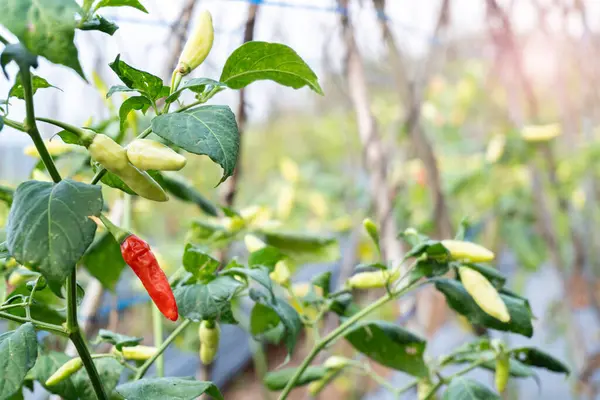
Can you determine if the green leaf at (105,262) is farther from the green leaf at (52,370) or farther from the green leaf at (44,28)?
the green leaf at (44,28)

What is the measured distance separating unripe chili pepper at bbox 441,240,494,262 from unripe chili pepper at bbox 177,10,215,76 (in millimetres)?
267

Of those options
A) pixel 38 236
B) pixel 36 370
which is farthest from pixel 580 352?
pixel 38 236

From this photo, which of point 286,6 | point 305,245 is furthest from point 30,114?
point 286,6

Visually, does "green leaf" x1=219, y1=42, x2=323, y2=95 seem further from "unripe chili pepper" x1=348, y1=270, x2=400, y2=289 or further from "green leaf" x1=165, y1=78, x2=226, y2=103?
"unripe chili pepper" x1=348, y1=270, x2=400, y2=289

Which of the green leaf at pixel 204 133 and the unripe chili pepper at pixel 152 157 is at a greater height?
the green leaf at pixel 204 133

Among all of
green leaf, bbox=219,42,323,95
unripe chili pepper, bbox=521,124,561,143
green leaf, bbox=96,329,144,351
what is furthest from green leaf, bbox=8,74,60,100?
unripe chili pepper, bbox=521,124,561,143

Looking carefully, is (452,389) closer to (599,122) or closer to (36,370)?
(36,370)

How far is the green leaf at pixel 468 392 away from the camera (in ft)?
2.06

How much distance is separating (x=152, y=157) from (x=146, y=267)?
0.28 feet

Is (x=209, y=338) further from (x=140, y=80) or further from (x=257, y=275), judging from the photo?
(x=140, y=80)

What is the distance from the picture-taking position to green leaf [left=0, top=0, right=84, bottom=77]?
0.29 meters

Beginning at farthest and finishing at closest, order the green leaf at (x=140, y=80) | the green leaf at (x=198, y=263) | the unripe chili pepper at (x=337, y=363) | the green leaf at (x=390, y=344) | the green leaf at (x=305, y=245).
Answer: the green leaf at (x=305, y=245) → the unripe chili pepper at (x=337, y=363) → the green leaf at (x=390, y=344) → the green leaf at (x=198, y=263) → the green leaf at (x=140, y=80)

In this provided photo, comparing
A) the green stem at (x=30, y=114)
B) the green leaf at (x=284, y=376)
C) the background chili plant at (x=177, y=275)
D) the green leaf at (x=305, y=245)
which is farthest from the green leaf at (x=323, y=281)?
the green stem at (x=30, y=114)

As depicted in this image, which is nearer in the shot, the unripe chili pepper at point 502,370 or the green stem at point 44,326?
the green stem at point 44,326
